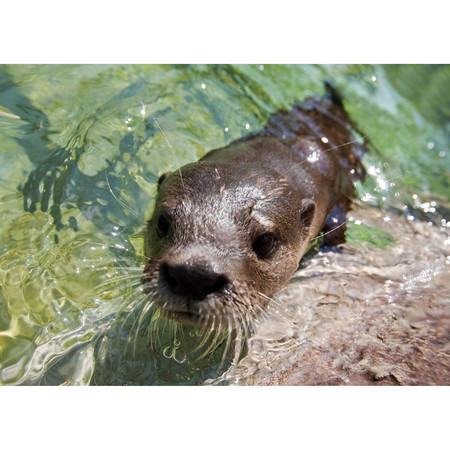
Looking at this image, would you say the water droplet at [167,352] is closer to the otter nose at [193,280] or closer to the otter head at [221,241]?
the otter head at [221,241]

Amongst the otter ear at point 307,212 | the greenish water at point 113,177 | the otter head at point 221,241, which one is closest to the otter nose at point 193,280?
the otter head at point 221,241

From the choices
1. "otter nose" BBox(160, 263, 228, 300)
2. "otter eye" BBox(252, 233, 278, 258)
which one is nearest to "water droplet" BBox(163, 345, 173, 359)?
"otter nose" BBox(160, 263, 228, 300)

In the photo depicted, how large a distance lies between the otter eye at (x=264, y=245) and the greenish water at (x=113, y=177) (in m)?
0.60

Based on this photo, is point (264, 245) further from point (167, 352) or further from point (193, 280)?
point (167, 352)

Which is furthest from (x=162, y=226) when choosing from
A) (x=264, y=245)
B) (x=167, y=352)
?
(x=167, y=352)

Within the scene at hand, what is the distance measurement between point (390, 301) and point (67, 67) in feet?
12.5

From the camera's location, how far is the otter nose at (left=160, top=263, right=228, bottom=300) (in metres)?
2.42

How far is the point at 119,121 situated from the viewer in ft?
15.2

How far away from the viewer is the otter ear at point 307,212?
3541 millimetres

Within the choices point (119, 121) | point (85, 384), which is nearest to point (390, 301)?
point (85, 384)

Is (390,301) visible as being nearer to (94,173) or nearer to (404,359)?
(404,359)

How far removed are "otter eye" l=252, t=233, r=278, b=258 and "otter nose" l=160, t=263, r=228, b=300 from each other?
1.71ft

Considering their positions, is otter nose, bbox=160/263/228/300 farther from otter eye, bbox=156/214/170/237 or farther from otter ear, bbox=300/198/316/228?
otter ear, bbox=300/198/316/228

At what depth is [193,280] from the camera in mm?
2438
